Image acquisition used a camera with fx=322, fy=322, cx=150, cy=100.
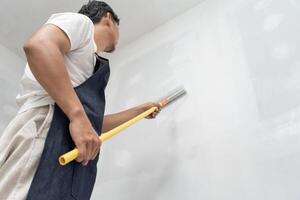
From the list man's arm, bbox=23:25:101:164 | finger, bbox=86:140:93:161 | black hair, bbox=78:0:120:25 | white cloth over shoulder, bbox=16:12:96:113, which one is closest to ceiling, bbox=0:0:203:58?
black hair, bbox=78:0:120:25

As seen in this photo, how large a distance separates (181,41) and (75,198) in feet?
3.35

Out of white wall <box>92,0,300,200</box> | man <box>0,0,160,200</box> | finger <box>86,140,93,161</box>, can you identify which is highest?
man <box>0,0,160,200</box>

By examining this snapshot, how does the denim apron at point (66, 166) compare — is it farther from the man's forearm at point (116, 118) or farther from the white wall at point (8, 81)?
the white wall at point (8, 81)

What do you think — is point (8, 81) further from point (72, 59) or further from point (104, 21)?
point (72, 59)

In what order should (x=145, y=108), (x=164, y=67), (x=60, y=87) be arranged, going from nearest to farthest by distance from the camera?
1. (x=60, y=87)
2. (x=145, y=108)
3. (x=164, y=67)

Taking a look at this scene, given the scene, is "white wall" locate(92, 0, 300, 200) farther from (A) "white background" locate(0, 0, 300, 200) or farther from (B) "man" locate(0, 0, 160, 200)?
(B) "man" locate(0, 0, 160, 200)

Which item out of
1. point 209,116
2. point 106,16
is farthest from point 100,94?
point 209,116

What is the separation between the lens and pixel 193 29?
5.16 ft

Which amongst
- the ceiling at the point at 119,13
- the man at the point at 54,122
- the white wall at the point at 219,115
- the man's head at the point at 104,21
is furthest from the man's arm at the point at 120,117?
the ceiling at the point at 119,13

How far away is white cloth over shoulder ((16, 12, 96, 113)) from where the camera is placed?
2.68ft

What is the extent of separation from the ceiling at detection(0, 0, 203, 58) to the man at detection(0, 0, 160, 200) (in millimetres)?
910

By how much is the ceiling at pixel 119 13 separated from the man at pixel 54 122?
2.99 feet

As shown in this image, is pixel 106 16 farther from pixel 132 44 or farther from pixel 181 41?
pixel 132 44

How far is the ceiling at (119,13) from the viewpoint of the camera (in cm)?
172
